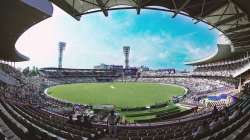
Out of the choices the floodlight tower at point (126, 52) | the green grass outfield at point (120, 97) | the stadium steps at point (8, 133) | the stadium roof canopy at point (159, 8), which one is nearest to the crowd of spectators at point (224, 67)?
the green grass outfield at point (120, 97)

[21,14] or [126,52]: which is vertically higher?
[126,52]

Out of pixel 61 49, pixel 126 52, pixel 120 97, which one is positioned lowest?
pixel 120 97

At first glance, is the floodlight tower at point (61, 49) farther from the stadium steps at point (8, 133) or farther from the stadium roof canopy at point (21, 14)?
the stadium steps at point (8, 133)

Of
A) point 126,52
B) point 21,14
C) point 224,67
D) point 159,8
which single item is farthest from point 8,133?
point 126,52

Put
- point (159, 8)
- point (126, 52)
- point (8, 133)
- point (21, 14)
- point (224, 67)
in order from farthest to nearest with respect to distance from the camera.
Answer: point (126, 52) → point (224, 67) → point (21, 14) → point (159, 8) → point (8, 133)

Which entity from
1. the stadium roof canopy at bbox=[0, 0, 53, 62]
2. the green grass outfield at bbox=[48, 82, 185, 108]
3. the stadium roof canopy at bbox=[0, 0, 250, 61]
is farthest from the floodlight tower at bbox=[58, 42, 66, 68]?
the stadium roof canopy at bbox=[0, 0, 250, 61]

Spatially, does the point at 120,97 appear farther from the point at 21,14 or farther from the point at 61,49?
the point at 61,49

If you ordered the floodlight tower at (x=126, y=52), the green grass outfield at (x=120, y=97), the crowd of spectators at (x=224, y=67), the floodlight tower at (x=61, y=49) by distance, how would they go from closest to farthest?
the green grass outfield at (x=120, y=97) → the crowd of spectators at (x=224, y=67) → the floodlight tower at (x=61, y=49) → the floodlight tower at (x=126, y=52)

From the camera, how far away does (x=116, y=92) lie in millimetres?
73312

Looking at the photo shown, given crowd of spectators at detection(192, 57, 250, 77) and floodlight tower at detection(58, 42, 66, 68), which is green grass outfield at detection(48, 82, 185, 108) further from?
floodlight tower at detection(58, 42, 66, 68)

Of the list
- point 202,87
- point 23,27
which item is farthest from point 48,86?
point 23,27

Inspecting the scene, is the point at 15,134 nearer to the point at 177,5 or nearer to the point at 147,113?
the point at 177,5

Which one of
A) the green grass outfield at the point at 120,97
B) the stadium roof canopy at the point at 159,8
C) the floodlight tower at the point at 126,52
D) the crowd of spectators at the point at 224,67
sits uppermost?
the floodlight tower at the point at 126,52

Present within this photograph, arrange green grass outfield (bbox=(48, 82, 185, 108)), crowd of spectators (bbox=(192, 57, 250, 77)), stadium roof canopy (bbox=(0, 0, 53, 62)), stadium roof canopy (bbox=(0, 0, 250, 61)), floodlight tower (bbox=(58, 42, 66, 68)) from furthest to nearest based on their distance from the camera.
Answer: floodlight tower (bbox=(58, 42, 66, 68)), crowd of spectators (bbox=(192, 57, 250, 77)), green grass outfield (bbox=(48, 82, 185, 108)), stadium roof canopy (bbox=(0, 0, 53, 62)), stadium roof canopy (bbox=(0, 0, 250, 61))
